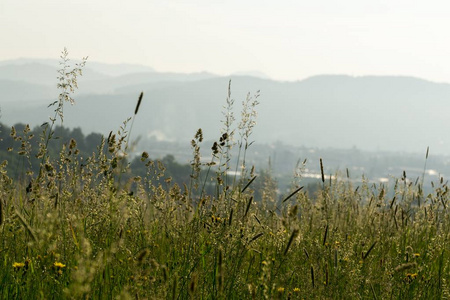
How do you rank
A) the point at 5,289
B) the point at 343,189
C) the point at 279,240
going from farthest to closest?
the point at 343,189, the point at 279,240, the point at 5,289

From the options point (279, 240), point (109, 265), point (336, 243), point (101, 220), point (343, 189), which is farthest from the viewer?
point (343, 189)

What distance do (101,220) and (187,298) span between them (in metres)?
0.83

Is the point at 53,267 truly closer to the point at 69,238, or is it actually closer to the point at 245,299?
the point at 69,238

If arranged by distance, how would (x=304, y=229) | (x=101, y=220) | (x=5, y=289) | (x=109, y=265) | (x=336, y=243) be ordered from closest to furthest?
(x=5, y=289), (x=109, y=265), (x=101, y=220), (x=336, y=243), (x=304, y=229)

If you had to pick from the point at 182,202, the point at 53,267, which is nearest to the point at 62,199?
the point at 53,267

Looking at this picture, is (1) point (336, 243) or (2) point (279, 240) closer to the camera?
(2) point (279, 240)

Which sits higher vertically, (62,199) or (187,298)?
(62,199)

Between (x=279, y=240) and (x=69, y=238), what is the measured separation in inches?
56.5

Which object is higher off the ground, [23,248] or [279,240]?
[279,240]

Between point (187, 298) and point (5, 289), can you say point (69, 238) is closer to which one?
point (5, 289)

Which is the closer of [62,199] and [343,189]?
[62,199]

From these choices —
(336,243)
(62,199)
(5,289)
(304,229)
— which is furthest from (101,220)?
(304,229)

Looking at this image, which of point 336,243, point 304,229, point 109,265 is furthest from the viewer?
point 304,229

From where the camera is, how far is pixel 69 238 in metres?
3.21
